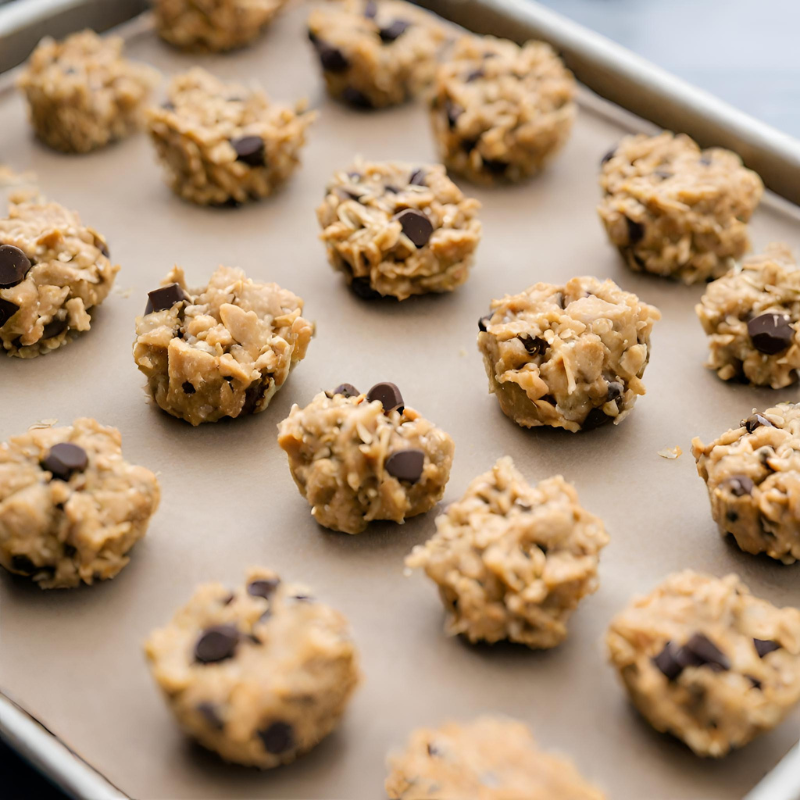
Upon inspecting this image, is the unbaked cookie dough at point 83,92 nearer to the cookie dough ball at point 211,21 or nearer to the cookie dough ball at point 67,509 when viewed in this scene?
the cookie dough ball at point 211,21

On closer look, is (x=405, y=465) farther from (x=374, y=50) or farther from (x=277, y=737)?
(x=374, y=50)

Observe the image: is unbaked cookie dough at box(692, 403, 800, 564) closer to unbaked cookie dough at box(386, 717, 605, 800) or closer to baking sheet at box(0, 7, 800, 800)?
baking sheet at box(0, 7, 800, 800)

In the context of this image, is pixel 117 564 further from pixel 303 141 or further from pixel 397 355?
pixel 303 141

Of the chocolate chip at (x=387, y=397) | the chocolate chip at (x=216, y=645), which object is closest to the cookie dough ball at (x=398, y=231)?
the chocolate chip at (x=387, y=397)

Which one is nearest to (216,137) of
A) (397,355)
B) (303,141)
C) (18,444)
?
(303,141)

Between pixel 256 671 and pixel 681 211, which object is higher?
pixel 681 211

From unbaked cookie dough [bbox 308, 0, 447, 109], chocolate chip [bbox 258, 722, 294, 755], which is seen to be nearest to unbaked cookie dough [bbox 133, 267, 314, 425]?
chocolate chip [bbox 258, 722, 294, 755]

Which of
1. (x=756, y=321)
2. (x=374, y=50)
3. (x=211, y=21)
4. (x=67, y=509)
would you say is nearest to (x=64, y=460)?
(x=67, y=509)
